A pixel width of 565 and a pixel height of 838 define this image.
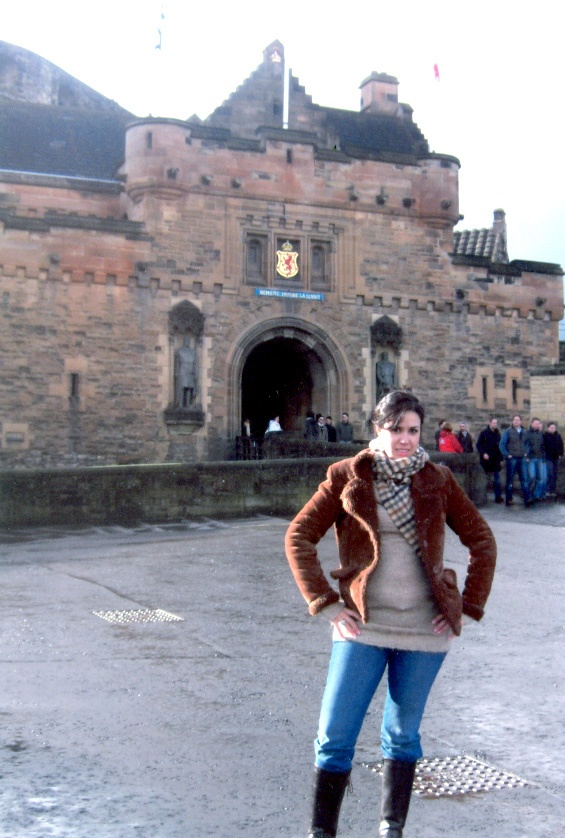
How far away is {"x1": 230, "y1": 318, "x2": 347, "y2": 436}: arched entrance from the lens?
90.0 ft

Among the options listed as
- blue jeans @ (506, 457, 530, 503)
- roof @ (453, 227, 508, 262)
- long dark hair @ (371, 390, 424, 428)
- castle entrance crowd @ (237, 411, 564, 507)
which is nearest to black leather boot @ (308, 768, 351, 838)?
long dark hair @ (371, 390, 424, 428)

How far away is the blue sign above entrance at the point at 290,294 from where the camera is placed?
90.6ft

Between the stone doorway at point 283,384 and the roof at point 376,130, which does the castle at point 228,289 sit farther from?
the roof at point 376,130

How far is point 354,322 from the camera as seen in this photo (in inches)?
1118

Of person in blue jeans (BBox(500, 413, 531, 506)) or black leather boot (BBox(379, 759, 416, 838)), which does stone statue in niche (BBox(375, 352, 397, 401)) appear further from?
black leather boot (BBox(379, 759, 416, 838))

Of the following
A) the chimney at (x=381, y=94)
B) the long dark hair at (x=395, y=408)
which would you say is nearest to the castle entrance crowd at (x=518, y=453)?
the long dark hair at (x=395, y=408)

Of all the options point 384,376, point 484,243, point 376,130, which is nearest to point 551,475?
point 384,376

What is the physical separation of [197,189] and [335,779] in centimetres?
2440

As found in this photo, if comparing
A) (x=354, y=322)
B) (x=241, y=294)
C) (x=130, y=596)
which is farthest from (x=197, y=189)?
(x=130, y=596)

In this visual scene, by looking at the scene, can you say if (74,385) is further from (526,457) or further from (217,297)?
(526,457)

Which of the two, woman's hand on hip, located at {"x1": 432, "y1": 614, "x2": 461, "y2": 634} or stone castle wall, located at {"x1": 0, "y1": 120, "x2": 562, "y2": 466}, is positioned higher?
stone castle wall, located at {"x1": 0, "y1": 120, "x2": 562, "y2": 466}

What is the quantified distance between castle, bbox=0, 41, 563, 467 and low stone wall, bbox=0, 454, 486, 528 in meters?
9.19

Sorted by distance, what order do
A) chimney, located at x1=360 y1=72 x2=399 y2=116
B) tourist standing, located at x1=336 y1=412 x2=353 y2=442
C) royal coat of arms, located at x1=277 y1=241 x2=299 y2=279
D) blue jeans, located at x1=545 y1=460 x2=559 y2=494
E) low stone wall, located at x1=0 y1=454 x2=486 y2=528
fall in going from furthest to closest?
chimney, located at x1=360 y1=72 x2=399 y2=116, royal coat of arms, located at x1=277 y1=241 x2=299 y2=279, tourist standing, located at x1=336 y1=412 x2=353 y2=442, blue jeans, located at x1=545 y1=460 x2=559 y2=494, low stone wall, located at x1=0 y1=454 x2=486 y2=528

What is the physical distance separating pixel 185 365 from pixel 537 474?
33.2ft
